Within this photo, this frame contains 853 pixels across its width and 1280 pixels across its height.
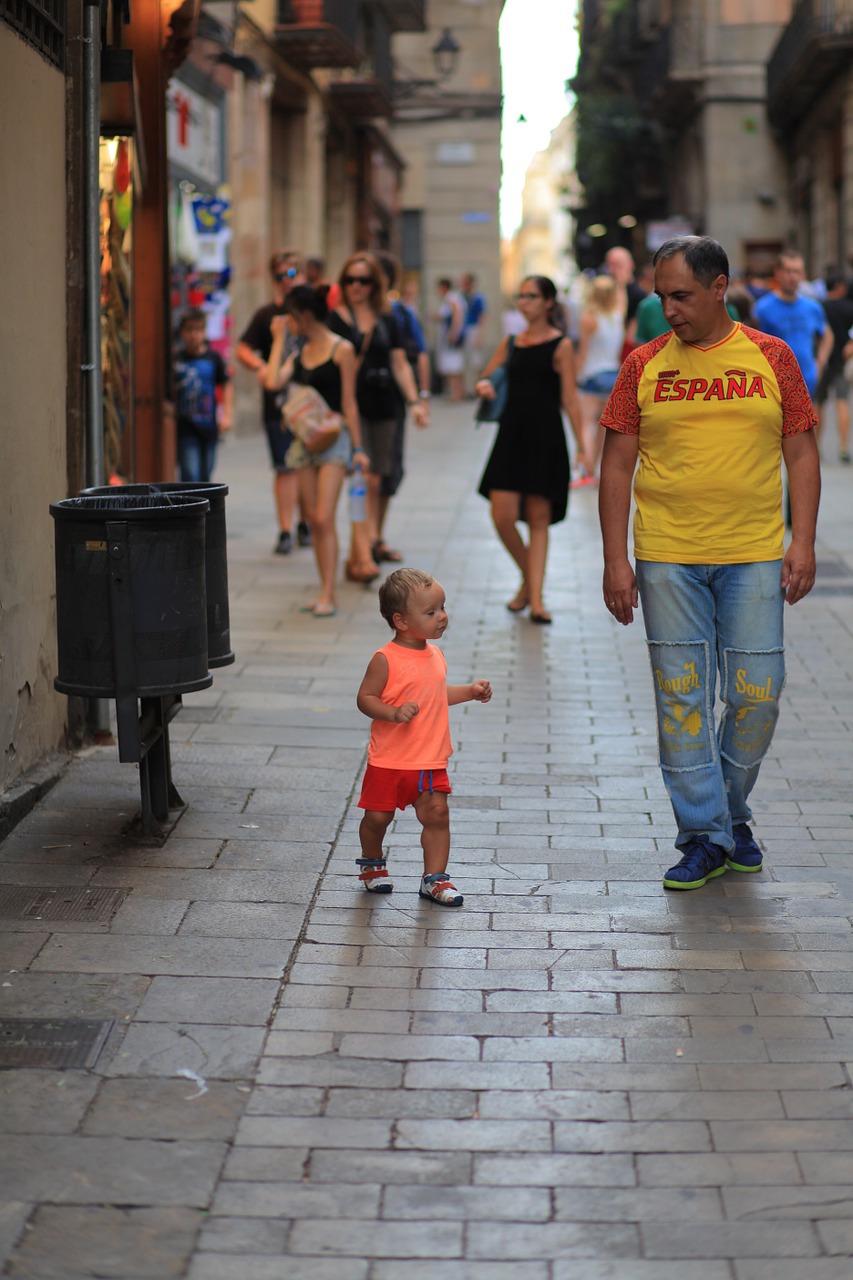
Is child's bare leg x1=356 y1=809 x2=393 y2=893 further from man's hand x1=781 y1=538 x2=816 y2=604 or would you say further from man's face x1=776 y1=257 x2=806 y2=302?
man's face x1=776 y1=257 x2=806 y2=302

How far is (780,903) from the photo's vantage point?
5.07 meters

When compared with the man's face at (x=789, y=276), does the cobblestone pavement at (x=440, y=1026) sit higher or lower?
→ lower

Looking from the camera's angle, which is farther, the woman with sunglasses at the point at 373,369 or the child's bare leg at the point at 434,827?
the woman with sunglasses at the point at 373,369

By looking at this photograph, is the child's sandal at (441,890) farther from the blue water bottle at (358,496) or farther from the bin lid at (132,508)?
the blue water bottle at (358,496)

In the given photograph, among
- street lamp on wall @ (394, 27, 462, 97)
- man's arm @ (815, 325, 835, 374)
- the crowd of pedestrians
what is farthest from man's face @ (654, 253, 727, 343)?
street lamp on wall @ (394, 27, 462, 97)

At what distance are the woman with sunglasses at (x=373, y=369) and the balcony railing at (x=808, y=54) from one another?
20.5 m

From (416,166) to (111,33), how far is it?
37114mm

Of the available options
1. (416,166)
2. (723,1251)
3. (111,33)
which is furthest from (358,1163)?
(416,166)

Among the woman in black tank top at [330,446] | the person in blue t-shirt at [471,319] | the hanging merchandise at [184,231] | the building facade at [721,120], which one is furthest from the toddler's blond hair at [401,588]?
the building facade at [721,120]

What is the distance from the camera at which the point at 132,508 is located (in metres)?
5.35

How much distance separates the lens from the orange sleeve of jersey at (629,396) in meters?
5.16

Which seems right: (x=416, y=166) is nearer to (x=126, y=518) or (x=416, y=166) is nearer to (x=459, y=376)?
(x=459, y=376)

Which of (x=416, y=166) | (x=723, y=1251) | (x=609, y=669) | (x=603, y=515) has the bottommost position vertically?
(x=723, y=1251)

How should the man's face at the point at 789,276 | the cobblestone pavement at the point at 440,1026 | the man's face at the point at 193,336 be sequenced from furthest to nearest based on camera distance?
the man's face at the point at 789,276, the man's face at the point at 193,336, the cobblestone pavement at the point at 440,1026
